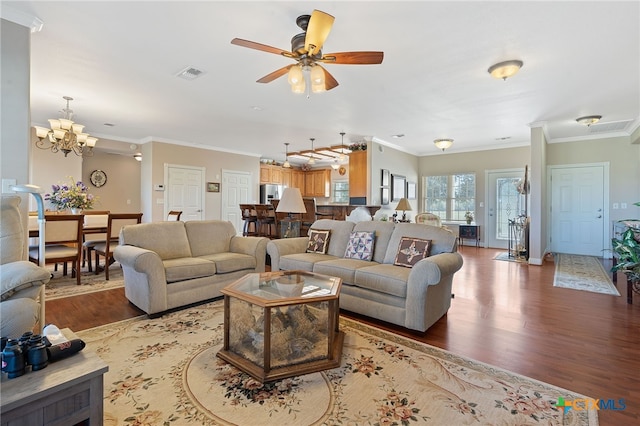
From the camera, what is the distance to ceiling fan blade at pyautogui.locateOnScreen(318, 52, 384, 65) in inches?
91.1

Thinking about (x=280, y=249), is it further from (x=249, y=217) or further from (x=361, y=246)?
(x=249, y=217)

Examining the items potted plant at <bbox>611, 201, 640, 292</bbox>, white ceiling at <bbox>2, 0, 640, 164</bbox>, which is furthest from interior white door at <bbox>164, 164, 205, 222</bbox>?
potted plant at <bbox>611, 201, 640, 292</bbox>

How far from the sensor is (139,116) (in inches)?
207

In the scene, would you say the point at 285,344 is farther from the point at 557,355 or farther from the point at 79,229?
the point at 79,229

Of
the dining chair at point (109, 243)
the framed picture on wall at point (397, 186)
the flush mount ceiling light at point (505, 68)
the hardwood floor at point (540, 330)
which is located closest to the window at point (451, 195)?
the framed picture on wall at point (397, 186)

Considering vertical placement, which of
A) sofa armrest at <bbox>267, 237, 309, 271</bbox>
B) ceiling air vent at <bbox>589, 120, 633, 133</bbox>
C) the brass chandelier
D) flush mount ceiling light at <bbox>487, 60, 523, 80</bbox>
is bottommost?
sofa armrest at <bbox>267, 237, 309, 271</bbox>

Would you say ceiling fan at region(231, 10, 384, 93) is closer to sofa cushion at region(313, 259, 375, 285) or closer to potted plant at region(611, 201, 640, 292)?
sofa cushion at region(313, 259, 375, 285)

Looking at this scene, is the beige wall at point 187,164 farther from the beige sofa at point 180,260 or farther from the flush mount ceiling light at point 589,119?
the flush mount ceiling light at point 589,119

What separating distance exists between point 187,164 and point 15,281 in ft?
20.5

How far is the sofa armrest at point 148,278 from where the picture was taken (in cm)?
289

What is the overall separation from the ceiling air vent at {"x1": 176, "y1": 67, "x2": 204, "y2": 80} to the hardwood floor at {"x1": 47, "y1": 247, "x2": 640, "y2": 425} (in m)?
2.71

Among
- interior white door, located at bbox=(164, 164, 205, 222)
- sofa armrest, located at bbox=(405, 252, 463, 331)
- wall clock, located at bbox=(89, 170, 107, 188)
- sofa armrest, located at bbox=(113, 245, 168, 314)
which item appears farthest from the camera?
wall clock, located at bbox=(89, 170, 107, 188)

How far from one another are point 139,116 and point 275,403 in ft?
17.6

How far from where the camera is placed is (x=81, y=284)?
4098 mm
